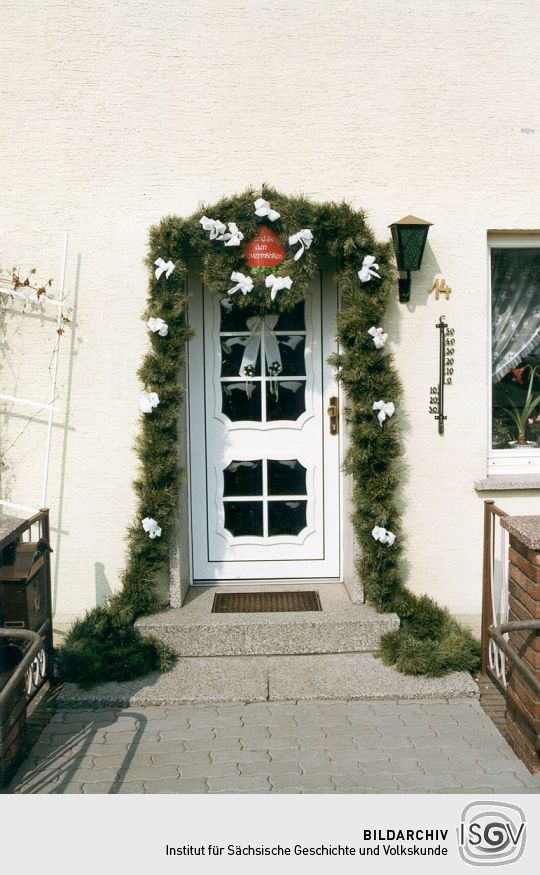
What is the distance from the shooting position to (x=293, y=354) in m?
→ 5.47

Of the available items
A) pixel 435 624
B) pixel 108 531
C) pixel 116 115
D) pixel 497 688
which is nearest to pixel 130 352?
pixel 108 531

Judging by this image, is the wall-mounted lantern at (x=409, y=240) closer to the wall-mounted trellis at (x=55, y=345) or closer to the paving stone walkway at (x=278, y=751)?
the wall-mounted trellis at (x=55, y=345)

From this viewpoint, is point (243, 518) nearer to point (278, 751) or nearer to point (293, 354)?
point (293, 354)

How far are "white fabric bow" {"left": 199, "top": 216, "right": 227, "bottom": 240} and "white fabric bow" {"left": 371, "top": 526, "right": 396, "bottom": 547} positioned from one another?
206 centimetres

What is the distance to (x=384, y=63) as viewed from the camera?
5.01 m

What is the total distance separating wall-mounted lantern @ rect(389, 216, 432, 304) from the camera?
4852 millimetres

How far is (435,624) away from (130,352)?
2573 mm

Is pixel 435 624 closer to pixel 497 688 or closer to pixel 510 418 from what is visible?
pixel 497 688

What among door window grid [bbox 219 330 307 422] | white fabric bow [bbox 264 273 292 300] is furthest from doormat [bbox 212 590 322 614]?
white fabric bow [bbox 264 273 292 300]

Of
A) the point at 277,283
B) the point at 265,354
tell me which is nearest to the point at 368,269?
the point at 277,283

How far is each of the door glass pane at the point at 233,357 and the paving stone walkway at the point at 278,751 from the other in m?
2.25

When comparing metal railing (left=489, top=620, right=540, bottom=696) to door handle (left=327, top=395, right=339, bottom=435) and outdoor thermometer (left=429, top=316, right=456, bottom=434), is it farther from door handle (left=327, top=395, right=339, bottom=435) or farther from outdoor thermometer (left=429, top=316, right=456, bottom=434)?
door handle (left=327, top=395, right=339, bottom=435)
